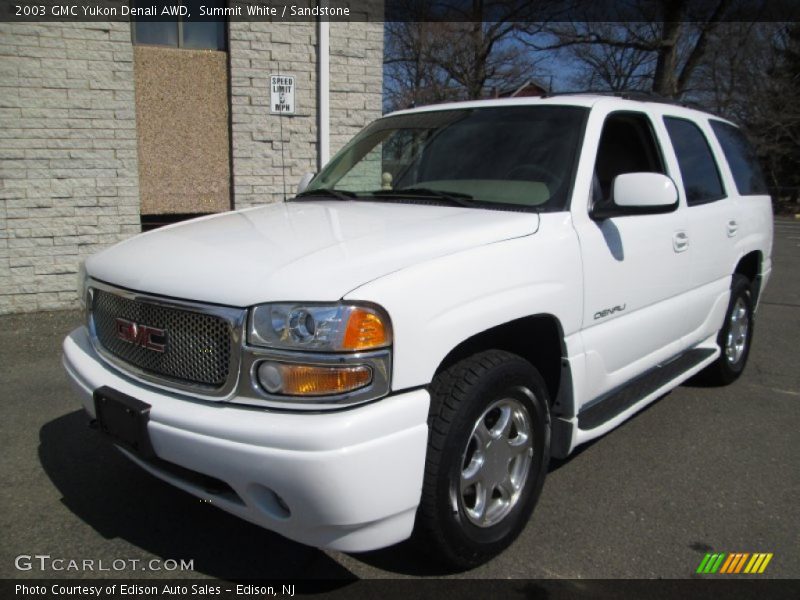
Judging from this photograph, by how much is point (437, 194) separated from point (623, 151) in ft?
3.76

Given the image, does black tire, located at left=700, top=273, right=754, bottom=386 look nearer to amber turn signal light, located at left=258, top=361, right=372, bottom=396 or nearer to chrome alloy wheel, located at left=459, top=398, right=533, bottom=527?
chrome alloy wheel, located at left=459, top=398, right=533, bottom=527

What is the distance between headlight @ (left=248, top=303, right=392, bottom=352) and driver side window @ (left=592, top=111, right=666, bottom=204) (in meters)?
1.58

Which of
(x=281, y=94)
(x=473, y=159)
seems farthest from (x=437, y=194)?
(x=281, y=94)

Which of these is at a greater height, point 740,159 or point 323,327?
point 740,159

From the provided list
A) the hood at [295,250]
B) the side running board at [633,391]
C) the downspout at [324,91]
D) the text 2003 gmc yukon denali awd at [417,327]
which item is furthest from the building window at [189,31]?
the side running board at [633,391]

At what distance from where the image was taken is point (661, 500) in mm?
3324

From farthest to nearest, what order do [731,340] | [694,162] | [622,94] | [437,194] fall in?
[731,340] → [694,162] → [622,94] → [437,194]

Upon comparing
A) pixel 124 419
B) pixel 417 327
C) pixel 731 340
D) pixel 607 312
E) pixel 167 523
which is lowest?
pixel 167 523

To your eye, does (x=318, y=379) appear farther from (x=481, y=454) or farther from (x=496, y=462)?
(x=496, y=462)

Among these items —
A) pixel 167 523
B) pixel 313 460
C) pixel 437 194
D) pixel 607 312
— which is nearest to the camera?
pixel 313 460

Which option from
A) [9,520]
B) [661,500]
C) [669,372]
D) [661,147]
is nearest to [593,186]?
[661,147]

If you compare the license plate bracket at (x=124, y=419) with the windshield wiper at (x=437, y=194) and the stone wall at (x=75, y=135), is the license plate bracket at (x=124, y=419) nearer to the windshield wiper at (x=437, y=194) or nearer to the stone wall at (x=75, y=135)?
the windshield wiper at (x=437, y=194)

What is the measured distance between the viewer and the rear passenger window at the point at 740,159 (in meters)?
4.86

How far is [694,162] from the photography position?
4.30 meters
